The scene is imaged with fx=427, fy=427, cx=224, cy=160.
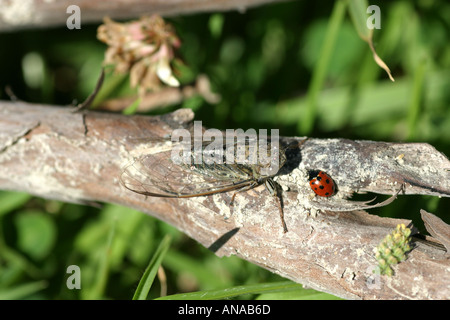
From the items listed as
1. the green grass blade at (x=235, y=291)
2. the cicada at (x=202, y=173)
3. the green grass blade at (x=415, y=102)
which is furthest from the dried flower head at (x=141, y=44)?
the green grass blade at (x=415, y=102)

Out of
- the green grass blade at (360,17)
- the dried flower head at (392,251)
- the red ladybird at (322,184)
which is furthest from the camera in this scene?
the green grass blade at (360,17)

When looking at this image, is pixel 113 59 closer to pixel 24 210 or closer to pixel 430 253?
pixel 24 210

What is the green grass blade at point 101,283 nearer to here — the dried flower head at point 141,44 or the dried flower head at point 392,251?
the dried flower head at point 141,44

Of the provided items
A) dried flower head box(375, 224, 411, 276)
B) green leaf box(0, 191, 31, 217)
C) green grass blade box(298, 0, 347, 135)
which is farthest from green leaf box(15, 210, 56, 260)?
dried flower head box(375, 224, 411, 276)

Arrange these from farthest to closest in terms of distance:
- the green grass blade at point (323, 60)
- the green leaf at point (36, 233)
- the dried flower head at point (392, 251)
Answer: the green leaf at point (36, 233) → the green grass blade at point (323, 60) → the dried flower head at point (392, 251)

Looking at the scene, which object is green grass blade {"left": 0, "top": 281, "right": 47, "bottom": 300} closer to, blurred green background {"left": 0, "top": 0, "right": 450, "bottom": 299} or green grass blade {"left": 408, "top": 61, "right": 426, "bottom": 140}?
blurred green background {"left": 0, "top": 0, "right": 450, "bottom": 299}

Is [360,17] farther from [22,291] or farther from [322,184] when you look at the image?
[22,291]

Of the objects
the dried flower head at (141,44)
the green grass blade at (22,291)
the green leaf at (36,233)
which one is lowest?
the green grass blade at (22,291)
